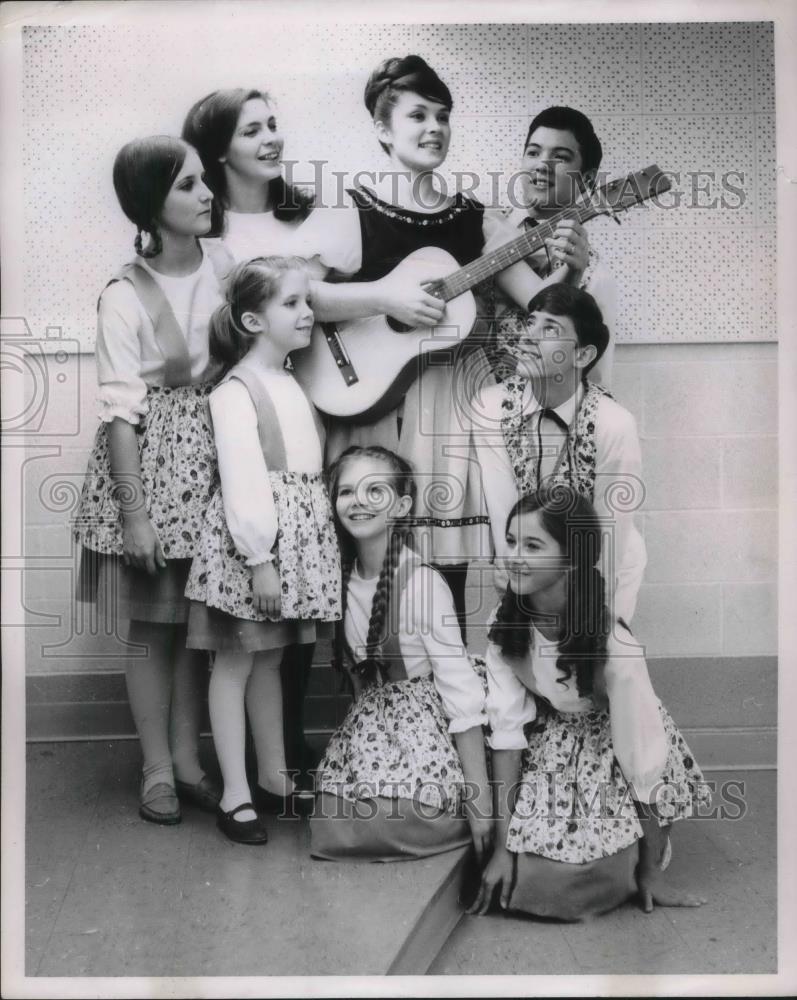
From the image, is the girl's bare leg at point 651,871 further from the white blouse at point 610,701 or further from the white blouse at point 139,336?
the white blouse at point 139,336

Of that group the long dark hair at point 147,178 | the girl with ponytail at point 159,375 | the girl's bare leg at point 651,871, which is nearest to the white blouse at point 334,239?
the girl with ponytail at point 159,375

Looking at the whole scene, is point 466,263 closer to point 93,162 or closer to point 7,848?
point 93,162

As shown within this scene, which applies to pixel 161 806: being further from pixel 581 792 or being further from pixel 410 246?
pixel 410 246

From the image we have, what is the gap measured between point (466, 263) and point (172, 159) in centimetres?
78

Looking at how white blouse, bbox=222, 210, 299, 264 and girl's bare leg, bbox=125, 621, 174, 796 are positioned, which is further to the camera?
girl's bare leg, bbox=125, 621, 174, 796

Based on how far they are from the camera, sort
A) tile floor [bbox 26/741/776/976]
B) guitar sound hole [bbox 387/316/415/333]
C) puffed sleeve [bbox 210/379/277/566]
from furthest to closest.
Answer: guitar sound hole [bbox 387/316/415/333]
puffed sleeve [bbox 210/379/277/566]
tile floor [bbox 26/741/776/976]

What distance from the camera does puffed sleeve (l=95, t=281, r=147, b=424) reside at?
9.89 ft

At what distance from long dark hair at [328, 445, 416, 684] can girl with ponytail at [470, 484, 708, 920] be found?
0.91 feet

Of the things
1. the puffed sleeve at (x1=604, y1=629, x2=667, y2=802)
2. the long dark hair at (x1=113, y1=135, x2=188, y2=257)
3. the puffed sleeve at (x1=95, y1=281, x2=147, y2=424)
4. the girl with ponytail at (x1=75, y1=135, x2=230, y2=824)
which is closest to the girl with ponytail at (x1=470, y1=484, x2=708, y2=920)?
the puffed sleeve at (x1=604, y1=629, x2=667, y2=802)

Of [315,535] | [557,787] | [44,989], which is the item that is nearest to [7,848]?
[44,989]

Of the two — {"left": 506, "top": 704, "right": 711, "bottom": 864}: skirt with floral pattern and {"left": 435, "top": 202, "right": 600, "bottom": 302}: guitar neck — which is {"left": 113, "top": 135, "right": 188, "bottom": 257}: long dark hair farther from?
{"left": 506, "top": 704, "right": 711, "bottom": 864}: skirt with floral pattern

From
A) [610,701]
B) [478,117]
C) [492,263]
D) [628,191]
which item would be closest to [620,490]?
[610,701]

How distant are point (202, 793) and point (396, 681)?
24.1 inches

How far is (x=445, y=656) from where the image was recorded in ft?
10.1
